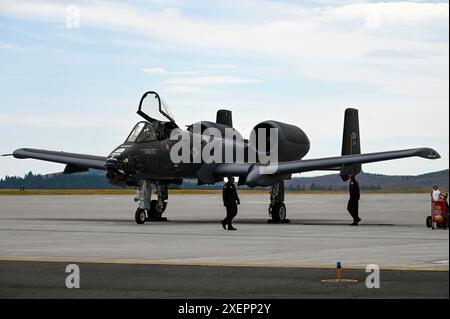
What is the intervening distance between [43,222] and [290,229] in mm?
9147

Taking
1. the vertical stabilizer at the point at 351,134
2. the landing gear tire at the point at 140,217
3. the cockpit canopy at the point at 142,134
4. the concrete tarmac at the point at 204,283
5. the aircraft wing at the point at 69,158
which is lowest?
the concrete tarmac at the point at 204,283

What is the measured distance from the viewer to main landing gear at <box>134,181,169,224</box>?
1374 inches

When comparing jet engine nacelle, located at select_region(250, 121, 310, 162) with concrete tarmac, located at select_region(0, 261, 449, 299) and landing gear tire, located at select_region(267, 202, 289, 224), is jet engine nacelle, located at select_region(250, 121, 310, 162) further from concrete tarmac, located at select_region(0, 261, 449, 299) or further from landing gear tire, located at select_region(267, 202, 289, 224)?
concrete tarmac, located at select_region(0, 261, 449, 299)

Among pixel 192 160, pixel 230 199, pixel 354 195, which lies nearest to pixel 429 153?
pixel 354 195

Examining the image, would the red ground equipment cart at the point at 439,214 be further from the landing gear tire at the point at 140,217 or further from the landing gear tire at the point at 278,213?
the landing gear tire at the point at 140,217

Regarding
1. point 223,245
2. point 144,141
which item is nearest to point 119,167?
point 144,141

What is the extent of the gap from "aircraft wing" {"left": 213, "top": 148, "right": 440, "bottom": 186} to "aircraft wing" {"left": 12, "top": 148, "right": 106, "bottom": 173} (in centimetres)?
484

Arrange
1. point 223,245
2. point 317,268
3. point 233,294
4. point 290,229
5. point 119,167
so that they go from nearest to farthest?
1. point 233,294
2. point 317,268
3. point 223,245
4. point 290,229
5. point 119,167

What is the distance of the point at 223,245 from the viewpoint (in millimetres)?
23469

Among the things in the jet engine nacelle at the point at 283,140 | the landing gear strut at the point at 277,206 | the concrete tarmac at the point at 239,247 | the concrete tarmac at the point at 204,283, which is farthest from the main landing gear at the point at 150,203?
the concrete tarmac at the point at 204,283

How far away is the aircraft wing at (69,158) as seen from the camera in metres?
39.2

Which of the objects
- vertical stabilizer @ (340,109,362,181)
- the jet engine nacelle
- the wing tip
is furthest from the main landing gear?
the wing tip
